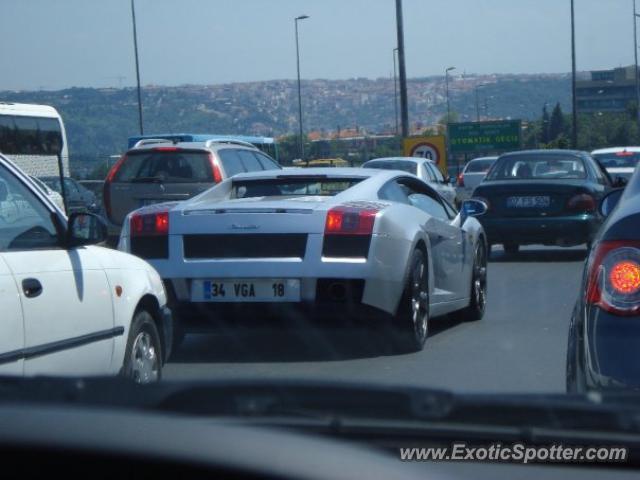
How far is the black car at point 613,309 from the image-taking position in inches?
160

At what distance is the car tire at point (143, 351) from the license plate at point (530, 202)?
9.61 metres

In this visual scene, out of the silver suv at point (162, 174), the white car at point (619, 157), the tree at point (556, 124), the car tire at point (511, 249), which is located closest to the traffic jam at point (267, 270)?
the silver suv at point (162, 174)

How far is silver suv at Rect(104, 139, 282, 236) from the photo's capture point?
15.8 meters

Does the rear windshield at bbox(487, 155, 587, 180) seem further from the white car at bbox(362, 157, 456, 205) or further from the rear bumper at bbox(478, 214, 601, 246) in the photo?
the white car at bbox(362, 157, 456, 205)

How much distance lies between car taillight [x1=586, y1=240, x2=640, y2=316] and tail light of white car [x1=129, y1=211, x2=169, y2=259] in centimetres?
423

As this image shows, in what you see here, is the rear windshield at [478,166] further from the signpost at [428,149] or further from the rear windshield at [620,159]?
the rear windshield at [620,159]

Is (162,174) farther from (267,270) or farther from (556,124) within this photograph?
(556,124)

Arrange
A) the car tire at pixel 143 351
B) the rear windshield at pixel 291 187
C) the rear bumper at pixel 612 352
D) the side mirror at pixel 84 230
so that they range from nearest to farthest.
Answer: the rear bumper at pixel 612 352, the side mirror at pixel 84 230, the car tire at pixel 143 351, the rear windshield at pixel 291 187

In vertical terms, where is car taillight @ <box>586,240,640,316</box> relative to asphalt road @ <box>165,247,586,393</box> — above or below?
above

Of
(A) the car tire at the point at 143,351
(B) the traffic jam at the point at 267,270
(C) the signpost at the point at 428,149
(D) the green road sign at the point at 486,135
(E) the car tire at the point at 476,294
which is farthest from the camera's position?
(D) the green road sign at the point at 486,135

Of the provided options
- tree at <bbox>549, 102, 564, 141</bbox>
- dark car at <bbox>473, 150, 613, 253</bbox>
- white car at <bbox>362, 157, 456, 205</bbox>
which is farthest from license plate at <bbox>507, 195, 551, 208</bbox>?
tree at <bbox>549, 102, 564, 141</bbox>

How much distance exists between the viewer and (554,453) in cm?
300

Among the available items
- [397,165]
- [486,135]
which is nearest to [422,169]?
[397,165]

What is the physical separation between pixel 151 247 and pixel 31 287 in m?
3.05
